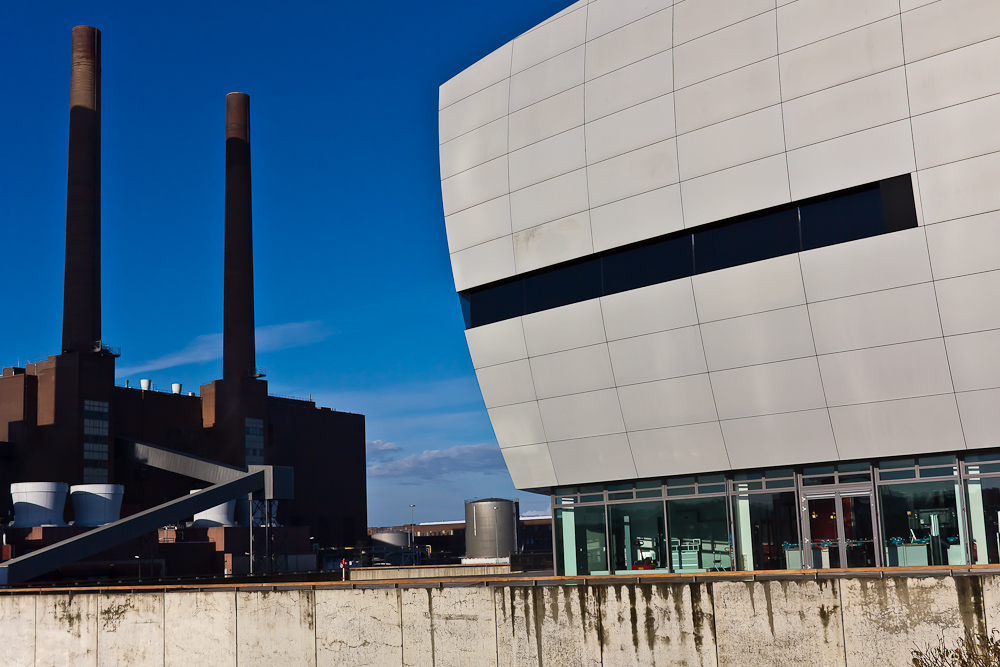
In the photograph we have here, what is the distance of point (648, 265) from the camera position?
27.4m

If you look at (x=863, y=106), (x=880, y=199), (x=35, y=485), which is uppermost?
(x=863, y=106)

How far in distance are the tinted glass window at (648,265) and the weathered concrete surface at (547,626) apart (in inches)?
483

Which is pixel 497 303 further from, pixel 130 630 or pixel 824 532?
pixel 130 630

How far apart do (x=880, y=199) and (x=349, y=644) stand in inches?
633

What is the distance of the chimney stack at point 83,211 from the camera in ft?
241

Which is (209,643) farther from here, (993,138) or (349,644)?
(993,138)

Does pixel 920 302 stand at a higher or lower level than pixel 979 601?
higher

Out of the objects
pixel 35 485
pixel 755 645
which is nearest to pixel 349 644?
pixel 755 645

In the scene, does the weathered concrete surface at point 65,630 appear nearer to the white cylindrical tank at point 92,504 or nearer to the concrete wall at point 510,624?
the concrete wall at point 510,624

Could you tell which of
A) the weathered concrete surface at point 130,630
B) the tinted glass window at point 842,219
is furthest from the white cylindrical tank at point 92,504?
the tinted glass window at point 842,219

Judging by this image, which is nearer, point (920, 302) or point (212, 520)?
point (920, 302)

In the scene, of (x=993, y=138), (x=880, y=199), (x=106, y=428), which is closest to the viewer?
(x=993, y=138)

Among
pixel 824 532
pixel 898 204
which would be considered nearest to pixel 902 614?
pixel 824 532

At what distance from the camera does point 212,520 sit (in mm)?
80125
